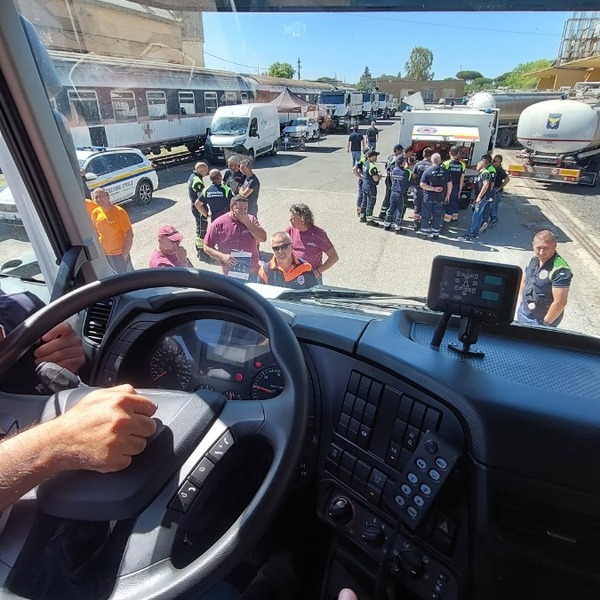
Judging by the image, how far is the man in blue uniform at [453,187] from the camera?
480 cm

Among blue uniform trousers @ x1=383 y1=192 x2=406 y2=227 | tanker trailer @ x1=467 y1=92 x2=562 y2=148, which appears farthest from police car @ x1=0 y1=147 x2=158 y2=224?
tanker trailer @ x1=467 y1=92 x2=562 y2=148

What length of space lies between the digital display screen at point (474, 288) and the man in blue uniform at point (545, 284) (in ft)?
3.11

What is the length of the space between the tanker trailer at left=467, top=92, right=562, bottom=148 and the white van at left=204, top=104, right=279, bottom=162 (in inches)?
232

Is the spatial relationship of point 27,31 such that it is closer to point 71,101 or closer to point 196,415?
point 71,101

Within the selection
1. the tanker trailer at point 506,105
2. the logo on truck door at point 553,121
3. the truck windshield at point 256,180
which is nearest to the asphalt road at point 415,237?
the truck windshield at point 256,180

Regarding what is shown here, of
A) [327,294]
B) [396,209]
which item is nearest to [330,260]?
[396,209]

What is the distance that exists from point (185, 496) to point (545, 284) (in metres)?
2.26

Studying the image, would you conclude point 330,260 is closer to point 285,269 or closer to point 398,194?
point 285,269

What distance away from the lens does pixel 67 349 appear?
4.77 feet

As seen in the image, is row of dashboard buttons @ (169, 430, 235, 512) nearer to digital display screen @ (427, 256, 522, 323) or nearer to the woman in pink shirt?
digital display screen @ (427, 256, 522, 323)

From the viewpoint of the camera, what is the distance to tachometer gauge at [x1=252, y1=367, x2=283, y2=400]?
1.39 meters

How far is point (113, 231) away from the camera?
3002 mm

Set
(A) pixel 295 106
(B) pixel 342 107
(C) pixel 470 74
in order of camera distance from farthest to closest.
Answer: (B) pixel 342 107 → (A) pixel 295 106 → (C) pixel 470 74

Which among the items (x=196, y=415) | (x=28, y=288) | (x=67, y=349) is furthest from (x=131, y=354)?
(x=28, y=288)
